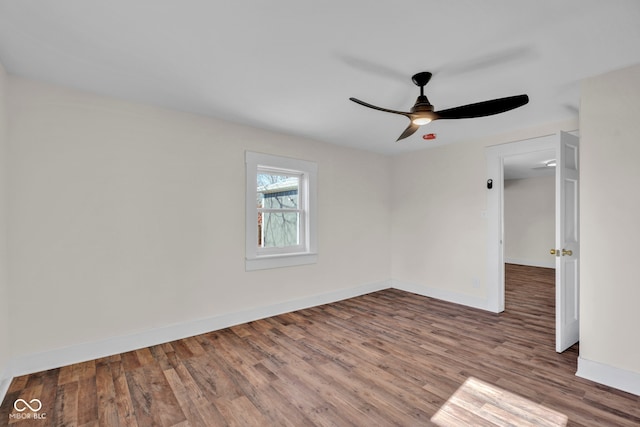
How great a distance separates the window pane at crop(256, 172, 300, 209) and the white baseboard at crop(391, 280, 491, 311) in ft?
7.65

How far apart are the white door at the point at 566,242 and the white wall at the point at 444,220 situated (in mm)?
833

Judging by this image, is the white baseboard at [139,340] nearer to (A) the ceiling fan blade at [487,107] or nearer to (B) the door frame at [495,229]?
(B) the door frame at [495,229]

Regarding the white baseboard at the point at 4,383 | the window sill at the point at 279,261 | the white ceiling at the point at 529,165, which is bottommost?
the white baseboard at the point at 4,383

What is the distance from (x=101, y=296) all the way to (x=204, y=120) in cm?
197

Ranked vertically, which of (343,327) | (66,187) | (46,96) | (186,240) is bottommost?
(343,327)

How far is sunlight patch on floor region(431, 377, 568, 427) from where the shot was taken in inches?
70.0

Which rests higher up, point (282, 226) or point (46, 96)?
point (46, 96)

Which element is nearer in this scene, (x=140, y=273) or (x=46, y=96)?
(x=46, y=96)

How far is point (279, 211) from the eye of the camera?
392cm

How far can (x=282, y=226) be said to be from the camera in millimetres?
3988

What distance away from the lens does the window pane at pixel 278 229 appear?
12.5ft

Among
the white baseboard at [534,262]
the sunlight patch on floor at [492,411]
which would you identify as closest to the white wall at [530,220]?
the white baseboard at [534,262]

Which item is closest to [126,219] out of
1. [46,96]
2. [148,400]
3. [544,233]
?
[46,96]

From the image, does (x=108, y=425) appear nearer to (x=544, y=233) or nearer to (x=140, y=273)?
(x=140, y=273)
